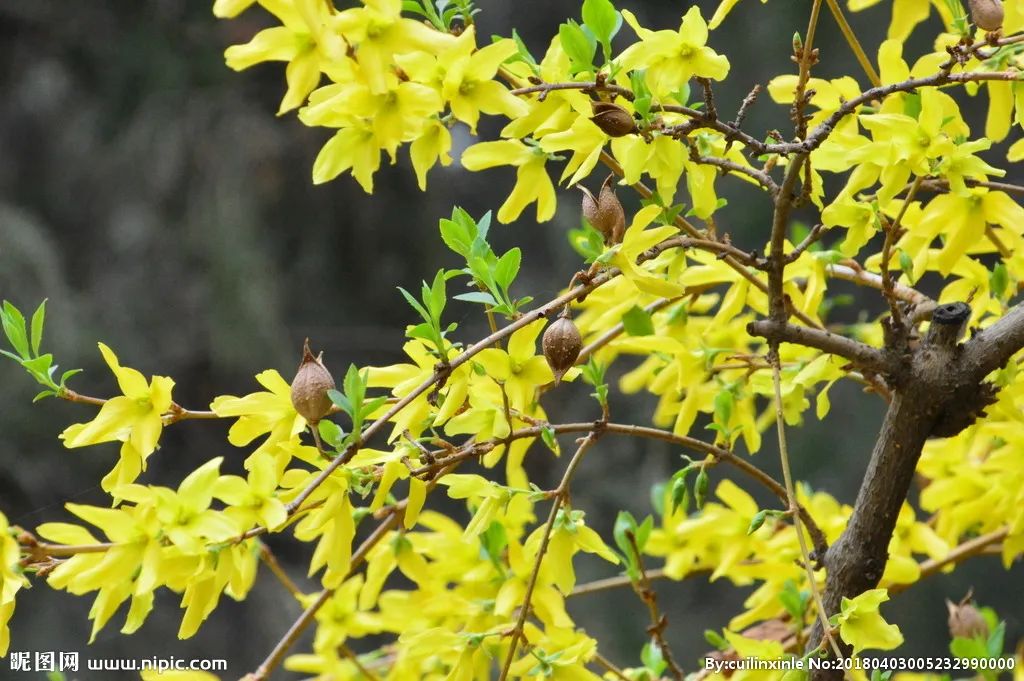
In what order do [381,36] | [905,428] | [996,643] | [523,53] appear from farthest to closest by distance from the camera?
[996,643]
[905,428]
[523,53]
[381,36]

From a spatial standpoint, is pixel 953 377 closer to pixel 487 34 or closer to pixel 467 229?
pixel 467 229

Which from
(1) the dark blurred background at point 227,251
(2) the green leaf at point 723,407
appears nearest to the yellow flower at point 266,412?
(2) the green leaf at point 723,407

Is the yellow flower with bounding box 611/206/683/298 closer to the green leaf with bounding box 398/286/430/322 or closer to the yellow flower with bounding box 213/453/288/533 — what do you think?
the green leaf with bounding box 398/286/430/322

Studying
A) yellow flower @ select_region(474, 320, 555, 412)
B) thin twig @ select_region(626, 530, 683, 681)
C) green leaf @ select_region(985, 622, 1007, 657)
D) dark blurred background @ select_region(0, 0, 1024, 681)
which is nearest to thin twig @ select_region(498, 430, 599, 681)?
yellow flower @ select_region(474, 320, 555, 412)

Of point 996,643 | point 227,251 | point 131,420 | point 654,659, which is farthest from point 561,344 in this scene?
point 227,251

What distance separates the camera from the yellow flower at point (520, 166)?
67 centimetres

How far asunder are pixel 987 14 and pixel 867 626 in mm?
368

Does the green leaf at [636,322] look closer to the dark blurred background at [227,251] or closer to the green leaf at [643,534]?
Answer: the green leaf at [643,534]

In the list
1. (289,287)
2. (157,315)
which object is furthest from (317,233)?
(157,315)

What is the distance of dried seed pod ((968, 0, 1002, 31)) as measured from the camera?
2.02 feet

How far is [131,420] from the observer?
636 millimetres

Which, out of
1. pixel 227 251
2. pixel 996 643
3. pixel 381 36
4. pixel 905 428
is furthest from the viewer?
pixel 227 251

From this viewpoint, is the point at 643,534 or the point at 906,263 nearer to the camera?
the point at 906,263

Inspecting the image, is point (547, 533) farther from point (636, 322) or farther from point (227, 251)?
point (227, 251)
